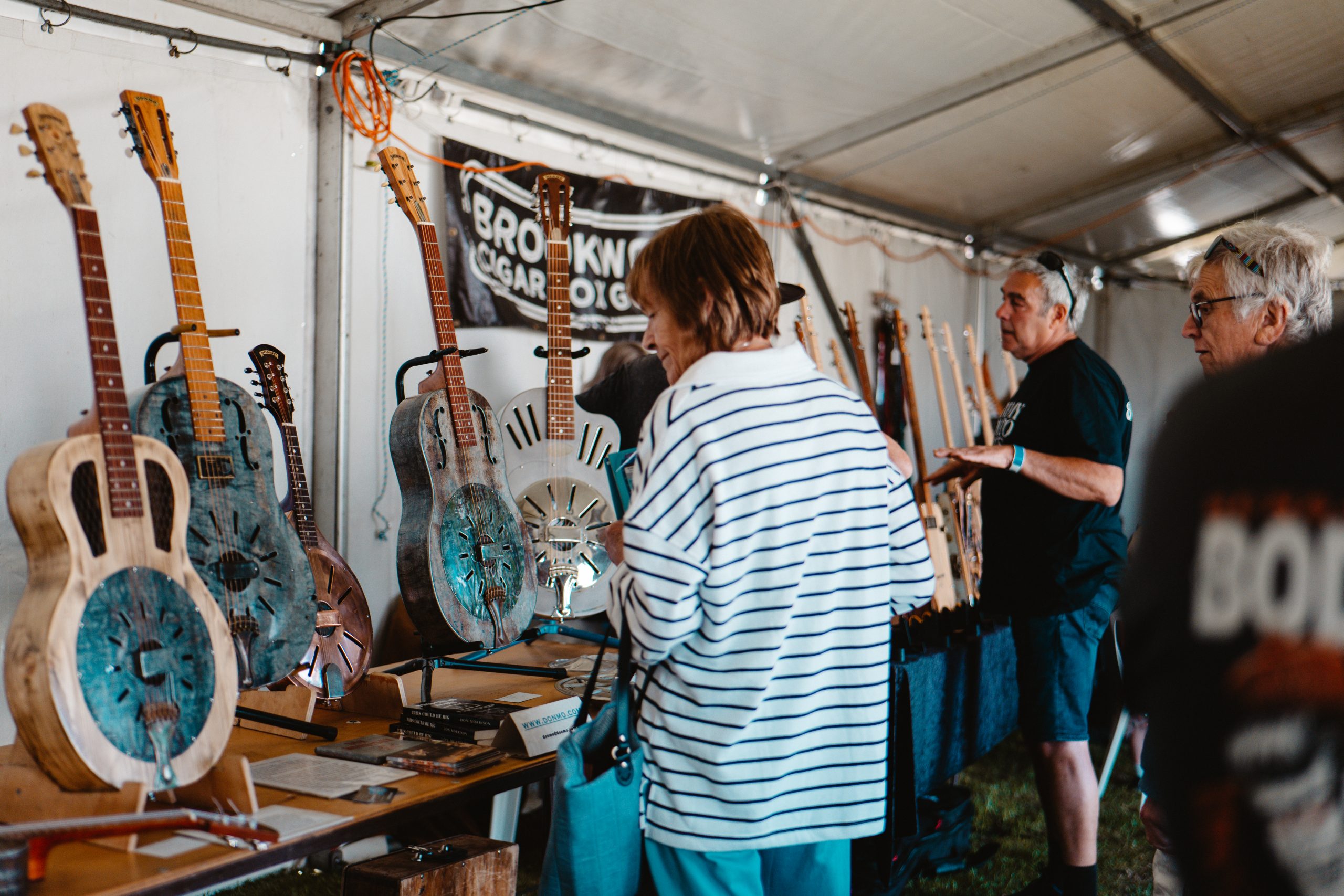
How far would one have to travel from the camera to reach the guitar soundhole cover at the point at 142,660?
131 cm

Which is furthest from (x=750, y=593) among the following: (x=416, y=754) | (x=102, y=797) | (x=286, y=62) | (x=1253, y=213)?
(x=1253, y=213)

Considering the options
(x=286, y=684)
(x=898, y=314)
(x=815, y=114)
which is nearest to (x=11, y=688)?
(x=286, y=684)

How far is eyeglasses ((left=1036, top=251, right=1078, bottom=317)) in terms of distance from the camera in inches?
103

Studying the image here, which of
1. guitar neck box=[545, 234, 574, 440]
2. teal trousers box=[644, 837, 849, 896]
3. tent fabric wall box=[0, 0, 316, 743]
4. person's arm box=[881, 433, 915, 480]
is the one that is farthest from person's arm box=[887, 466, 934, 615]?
tent fabric wall box=[0, 0, 316, 743]

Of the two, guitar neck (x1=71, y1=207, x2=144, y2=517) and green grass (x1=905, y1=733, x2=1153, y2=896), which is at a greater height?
guitar neck (x1=71, y1=207, x2=144, y2=517)

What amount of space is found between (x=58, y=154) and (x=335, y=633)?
3.64ft

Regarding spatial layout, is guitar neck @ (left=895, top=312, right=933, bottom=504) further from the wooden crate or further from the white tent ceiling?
the wooden crate

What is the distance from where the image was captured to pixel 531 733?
1786mm

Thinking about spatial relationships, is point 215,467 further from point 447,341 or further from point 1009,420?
point 1009,420

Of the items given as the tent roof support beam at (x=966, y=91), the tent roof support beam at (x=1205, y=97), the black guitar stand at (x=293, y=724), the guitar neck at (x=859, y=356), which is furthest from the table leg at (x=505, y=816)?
the tent roof support beam at (x=1205, y=97)

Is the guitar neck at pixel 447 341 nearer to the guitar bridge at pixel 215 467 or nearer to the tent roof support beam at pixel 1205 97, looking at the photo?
the guitar bridge at pixel 215 467

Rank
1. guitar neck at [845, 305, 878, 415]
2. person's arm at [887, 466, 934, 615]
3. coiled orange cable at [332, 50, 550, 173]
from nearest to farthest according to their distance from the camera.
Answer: person's arm at [887, 466, 934, 615], coiled orange cable at [332, 50, 550, 173], guitar neck at [845, 305, 878, 415]

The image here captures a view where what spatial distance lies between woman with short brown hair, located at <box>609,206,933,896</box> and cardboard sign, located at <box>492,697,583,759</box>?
19.4 inches

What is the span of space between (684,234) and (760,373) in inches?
10.3
